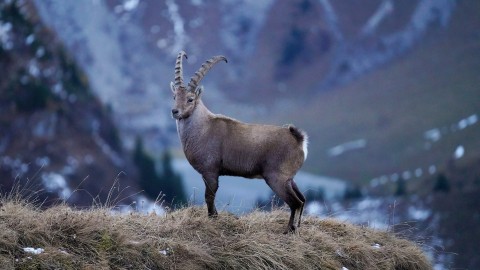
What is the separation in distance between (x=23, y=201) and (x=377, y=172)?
7589 centimetres

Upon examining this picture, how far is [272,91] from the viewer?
116m

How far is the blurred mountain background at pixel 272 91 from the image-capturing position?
70.2 metres

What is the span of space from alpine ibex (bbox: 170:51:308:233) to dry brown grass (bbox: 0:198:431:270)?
55cm

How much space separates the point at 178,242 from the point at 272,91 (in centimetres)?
10553

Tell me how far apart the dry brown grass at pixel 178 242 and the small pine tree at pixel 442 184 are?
4986cm

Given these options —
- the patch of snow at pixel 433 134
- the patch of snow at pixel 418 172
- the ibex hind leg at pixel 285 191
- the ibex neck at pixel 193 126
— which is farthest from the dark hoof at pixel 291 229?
the patch of snow at pixel 433 134

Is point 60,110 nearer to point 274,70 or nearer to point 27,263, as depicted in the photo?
point 274,70

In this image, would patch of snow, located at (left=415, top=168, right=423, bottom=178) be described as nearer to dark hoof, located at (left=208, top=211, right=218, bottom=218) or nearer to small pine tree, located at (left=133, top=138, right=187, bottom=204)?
small pine tree, located at (left=133, top=138, right=187, bottom=204)

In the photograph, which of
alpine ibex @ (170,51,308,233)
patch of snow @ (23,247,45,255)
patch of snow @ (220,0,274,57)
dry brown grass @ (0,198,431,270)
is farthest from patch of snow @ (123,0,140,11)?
patch of snow @ (23,247,45,255)

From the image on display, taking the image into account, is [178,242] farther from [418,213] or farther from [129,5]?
[129,5]

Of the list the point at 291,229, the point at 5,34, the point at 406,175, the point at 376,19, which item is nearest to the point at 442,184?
the point at 406,175

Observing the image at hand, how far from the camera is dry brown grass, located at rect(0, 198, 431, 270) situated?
10422mm

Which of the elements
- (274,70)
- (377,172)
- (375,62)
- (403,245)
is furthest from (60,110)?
→ (403,245)

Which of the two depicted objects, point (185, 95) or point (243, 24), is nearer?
point (185, 95)
